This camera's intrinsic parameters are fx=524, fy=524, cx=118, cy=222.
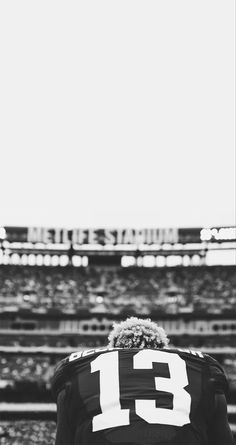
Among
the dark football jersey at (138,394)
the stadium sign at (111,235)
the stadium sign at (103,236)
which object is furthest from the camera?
the stadium sign at (103,236)

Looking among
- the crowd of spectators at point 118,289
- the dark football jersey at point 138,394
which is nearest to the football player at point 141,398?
the dark football jersey at point 138,394

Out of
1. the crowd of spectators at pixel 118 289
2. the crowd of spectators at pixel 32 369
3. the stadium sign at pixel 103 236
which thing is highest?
the stadium sign at pixel 103 236

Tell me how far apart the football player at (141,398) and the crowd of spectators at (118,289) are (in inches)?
1153

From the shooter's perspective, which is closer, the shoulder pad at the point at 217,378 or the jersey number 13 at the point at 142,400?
the jersey number 13 at the point at 142,400

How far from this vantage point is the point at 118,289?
111ft

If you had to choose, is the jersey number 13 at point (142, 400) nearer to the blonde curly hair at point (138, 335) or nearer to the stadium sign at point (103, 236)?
the blonde curly hair at point (138, 335)

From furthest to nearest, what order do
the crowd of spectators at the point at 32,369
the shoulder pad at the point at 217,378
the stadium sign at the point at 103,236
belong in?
1. the stadium sign at the point at 103,236
2. the crowd of spectators at the point at 32,369
3. the shoulder pad at the point at 217,378

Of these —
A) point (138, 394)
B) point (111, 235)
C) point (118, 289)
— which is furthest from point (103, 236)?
point (138, 394)

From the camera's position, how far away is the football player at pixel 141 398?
7.57 ft

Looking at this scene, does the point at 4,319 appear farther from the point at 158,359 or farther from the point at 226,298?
the point at 158,359

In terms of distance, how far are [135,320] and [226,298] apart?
30.7m

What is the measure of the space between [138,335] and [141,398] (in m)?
0.40

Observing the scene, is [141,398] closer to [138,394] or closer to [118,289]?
[138,394]

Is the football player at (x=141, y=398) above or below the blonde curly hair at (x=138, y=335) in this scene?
below
